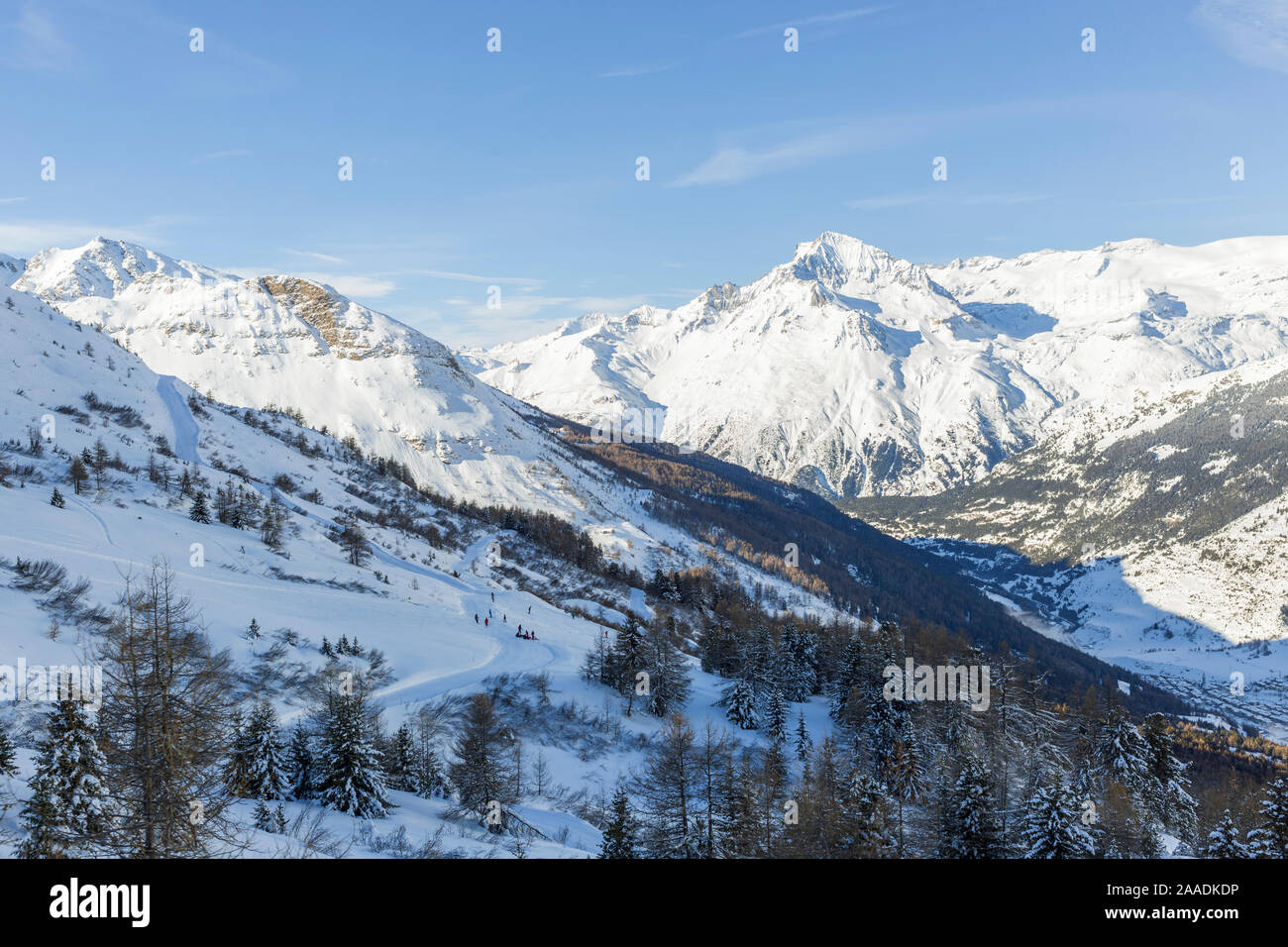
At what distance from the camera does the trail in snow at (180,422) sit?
101 meters

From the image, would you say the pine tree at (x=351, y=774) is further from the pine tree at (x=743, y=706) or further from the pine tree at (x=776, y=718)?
the pine tree at (x=776, y=718)

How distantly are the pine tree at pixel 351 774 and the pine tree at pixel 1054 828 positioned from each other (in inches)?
1115

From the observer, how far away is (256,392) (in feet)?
583

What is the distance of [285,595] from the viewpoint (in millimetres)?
56219

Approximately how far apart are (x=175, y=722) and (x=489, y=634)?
50.3 meters

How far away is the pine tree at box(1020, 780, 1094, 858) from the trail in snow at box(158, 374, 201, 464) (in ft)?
346

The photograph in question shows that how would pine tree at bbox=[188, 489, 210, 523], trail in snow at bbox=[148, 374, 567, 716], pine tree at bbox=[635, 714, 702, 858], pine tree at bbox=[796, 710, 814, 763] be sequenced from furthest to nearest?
1. pine tree at bbox=[188, 489, 210, 523]
2. pine tree at bbox=[796, 710, 814, 763]
3. trail in snow at bbox=[148, 374, 567, 716]
4. pine tree at bbox=[635, 714, 702, 858]

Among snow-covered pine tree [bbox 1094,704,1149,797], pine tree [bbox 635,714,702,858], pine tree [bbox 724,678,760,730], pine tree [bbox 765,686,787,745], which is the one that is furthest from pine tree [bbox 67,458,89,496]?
snow-covered pine tree [bbox 1094,704,1149,797]

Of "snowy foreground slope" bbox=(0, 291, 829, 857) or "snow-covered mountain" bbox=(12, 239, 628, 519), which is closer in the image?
"snowy foreground slope" bbox=(0, 291, 829, 857)

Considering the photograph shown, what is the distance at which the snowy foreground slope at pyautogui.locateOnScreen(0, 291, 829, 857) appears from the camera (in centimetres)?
3550

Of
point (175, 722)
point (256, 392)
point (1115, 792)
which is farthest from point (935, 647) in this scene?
point (256, 392)

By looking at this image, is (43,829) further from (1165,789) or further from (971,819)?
(1165,789)

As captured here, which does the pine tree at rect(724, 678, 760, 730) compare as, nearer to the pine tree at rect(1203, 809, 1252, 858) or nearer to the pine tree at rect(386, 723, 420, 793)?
the pine tree at rect(386, 723, 420, 793)
